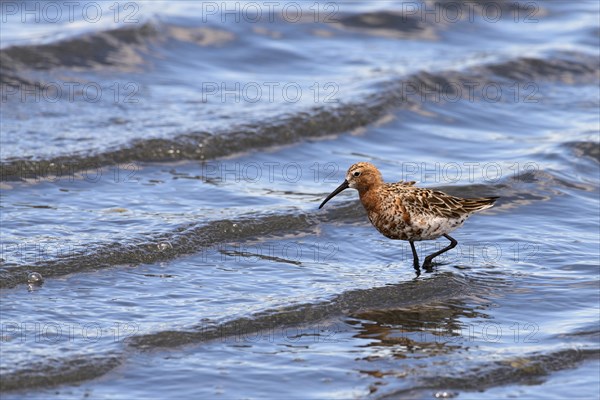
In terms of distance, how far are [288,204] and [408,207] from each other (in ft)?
7.53

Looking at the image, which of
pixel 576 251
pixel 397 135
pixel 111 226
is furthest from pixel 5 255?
pixel 397 135

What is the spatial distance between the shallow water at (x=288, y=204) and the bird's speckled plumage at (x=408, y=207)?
431 mm

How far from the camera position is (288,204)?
11.7 meters

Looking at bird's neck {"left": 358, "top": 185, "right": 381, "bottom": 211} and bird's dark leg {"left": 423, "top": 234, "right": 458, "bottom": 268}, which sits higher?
bird's neck {"left": 358, "top": 185, "right": 381, "bottom": 211}

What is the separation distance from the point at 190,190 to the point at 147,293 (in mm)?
3167

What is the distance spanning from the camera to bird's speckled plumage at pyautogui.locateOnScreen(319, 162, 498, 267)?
9.74 meters

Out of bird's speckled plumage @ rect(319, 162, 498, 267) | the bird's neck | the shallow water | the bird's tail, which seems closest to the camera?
the shallow water

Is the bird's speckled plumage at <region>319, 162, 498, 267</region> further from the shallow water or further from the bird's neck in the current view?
the shallow water

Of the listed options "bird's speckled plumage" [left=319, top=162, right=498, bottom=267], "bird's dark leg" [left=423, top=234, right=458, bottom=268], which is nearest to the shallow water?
"bird's dark leg" [left=423, top=234, right=458, bottom=268]

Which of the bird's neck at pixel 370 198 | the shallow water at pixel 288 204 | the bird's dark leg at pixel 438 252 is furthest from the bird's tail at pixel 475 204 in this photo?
the bird's neck at pixel 370 198

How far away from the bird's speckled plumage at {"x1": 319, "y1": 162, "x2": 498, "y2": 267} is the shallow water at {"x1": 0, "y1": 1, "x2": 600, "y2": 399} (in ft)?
1.41

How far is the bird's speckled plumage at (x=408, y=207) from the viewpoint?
384 inches

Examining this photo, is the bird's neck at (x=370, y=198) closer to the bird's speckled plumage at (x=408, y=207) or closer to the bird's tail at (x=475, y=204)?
the bird's speckled plumage at (x=408, y=207)

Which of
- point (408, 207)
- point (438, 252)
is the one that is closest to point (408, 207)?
point (408, 207)
